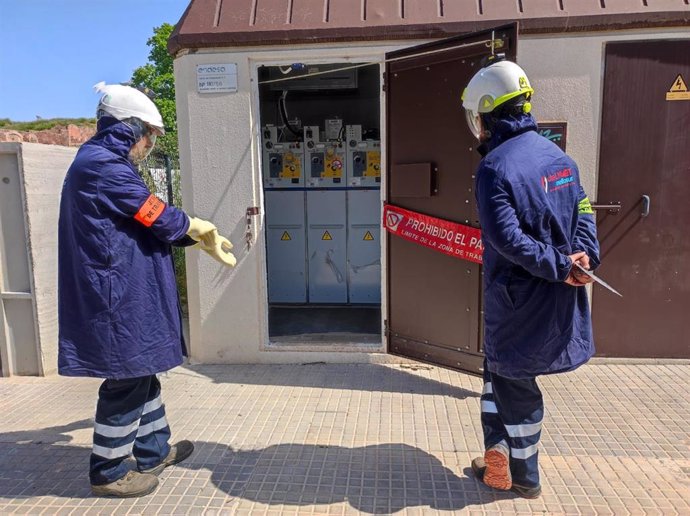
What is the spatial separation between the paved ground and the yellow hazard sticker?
7.41ft

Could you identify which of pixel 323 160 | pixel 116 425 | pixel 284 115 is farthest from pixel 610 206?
pixel 284 115

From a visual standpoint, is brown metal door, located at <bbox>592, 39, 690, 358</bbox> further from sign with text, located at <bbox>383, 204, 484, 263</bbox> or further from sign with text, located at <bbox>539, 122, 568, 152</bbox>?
sign with text, located at <bbox>383, 204, 484, 263</bbox>

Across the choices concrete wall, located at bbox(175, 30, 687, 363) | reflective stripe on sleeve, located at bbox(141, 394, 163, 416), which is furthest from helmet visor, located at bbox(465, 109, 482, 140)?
reflective stripe on sleeve, located at bbox(141, 394, 163, 416)

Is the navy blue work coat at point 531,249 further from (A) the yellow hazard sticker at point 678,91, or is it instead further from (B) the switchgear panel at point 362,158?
(B) the switchgear panel at point 362,158

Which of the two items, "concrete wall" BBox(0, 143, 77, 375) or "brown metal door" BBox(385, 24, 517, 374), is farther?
"concrete wall" BBox(0, 143, 77, 375)

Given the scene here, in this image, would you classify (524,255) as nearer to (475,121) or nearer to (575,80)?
(475,121)

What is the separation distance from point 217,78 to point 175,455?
3001 mm

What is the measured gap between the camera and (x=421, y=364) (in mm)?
4641

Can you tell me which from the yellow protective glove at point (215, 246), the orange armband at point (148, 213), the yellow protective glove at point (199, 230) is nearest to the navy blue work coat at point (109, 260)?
the orange armband at point (148, 213)

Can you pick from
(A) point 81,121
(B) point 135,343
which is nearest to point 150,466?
(B) point 135,343

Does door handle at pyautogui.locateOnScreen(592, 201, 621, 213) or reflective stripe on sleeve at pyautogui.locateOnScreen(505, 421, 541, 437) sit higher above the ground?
door handle at pyautogui.locateOnScreen(592, 201, 621, 213)

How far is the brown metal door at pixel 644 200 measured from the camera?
13.7 ft

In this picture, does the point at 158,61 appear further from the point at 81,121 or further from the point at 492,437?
the point at 492,437

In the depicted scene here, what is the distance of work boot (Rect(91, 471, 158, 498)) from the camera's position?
2.78m
